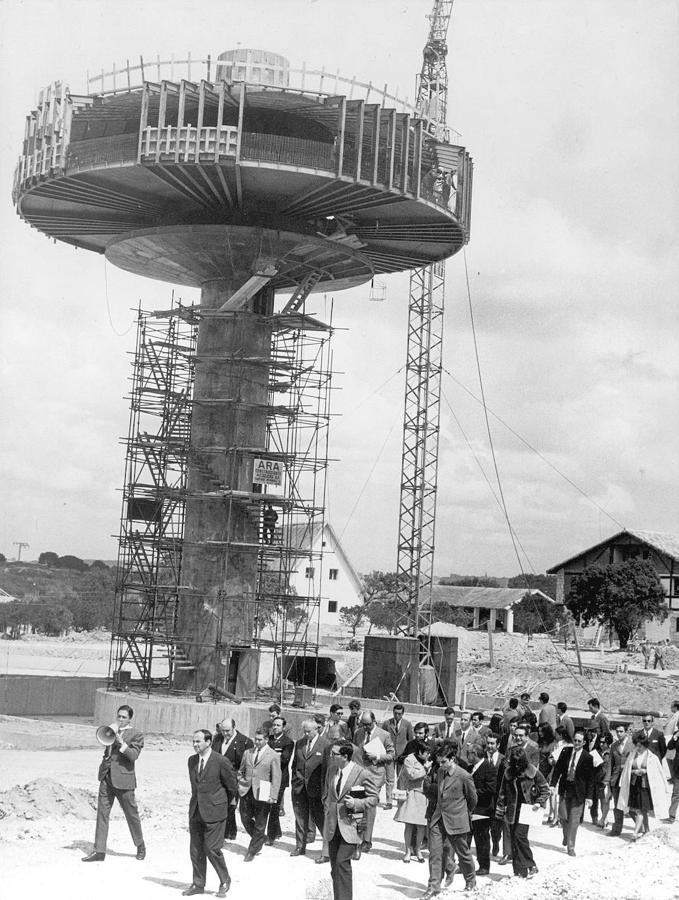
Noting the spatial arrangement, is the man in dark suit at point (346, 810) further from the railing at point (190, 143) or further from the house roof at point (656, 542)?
the house roof at point (656, 542)

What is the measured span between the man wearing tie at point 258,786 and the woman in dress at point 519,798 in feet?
9.20

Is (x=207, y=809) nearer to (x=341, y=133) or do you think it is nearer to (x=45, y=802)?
(x=45, y=802)

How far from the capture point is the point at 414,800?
15234 millimetres

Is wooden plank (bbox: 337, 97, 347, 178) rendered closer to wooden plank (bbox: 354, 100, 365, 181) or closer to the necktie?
wooden plank (bbox: 354, 100, 365, 181)

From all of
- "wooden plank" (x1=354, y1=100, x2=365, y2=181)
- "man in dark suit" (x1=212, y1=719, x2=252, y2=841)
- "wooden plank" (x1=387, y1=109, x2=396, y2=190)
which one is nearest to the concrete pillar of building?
"wooden plank" (x1=387, y1=109, x2=396, y2=190)

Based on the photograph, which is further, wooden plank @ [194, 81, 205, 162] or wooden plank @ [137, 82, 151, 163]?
wooden plank @ [137, 82, 151, 163]

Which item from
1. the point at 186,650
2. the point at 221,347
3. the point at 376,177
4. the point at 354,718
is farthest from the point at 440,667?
the point at 354,718

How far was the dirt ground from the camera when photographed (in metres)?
13.9

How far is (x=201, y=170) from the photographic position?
34.1 meters

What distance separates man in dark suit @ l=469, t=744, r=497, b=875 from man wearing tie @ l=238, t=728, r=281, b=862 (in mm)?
2492

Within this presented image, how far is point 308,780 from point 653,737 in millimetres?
6226

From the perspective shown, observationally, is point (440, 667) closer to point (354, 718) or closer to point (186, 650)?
point (186, 650)

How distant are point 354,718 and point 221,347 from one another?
20329 mm

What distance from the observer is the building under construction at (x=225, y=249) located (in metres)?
34.4
